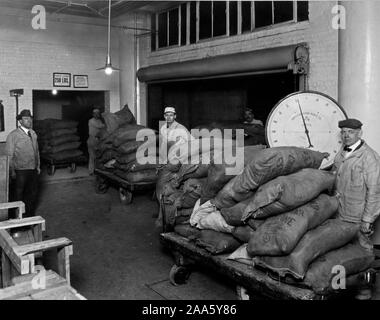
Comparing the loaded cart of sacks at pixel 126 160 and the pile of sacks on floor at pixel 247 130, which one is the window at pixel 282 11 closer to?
the pile of sacks on floor at pixel 247 130

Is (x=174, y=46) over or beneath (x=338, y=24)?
over

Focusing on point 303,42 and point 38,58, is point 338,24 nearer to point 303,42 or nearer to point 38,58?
point 303,42

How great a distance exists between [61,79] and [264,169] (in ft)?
24.2

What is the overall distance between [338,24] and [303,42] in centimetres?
114

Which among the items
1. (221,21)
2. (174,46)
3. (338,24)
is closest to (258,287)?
(338,24)

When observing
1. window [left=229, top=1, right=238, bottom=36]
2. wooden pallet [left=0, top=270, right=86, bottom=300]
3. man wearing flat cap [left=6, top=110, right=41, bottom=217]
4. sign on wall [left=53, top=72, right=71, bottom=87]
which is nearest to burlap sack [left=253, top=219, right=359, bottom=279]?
wooden pallet [left=0, top=270, right=86, bottom=300]

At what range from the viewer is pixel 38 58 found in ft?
29.3

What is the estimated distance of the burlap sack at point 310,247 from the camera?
2693mm

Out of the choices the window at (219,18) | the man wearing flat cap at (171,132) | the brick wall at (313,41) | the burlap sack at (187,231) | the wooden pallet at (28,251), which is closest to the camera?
the wooden pallet at (28,251)

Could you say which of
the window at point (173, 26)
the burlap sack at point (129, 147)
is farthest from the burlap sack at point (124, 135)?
the window at point (173, 26)

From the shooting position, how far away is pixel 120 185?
6867 millimetres

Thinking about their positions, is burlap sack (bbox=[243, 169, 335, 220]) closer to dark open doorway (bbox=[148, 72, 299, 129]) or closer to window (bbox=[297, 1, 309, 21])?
window (bbox=[297, 1, 309, 21])

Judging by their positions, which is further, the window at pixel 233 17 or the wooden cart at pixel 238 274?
the window at pixel 233 17

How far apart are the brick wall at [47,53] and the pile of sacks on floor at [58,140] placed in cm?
73
